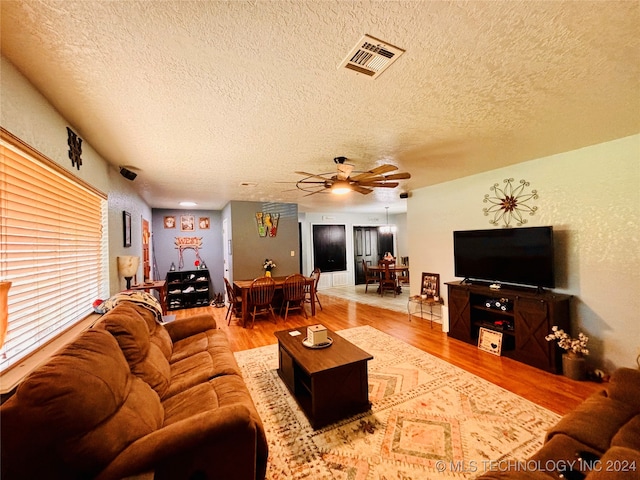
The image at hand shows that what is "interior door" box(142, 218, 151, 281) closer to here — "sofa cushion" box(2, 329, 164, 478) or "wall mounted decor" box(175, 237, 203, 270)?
"wall mounted decor" box(175, 237, 203, 270)

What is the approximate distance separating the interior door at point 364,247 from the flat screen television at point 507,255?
495 cm

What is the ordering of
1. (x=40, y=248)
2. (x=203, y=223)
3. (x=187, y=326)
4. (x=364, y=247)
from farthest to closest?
(x=364, y=247) < (x=203, y=223) < (x=187, y=326) < (x=40, y=248)

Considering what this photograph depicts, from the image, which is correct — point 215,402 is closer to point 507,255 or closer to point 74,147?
point 74,147

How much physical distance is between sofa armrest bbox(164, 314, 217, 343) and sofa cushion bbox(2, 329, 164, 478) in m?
1.55

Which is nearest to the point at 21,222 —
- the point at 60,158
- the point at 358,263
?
the point at 60,158

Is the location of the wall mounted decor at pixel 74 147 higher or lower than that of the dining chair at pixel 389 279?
higher

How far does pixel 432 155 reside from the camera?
3051 mm

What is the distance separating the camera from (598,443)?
1253 mm

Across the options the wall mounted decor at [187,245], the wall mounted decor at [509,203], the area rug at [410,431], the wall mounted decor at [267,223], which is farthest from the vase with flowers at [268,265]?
the wall mounted decor at [509,203]

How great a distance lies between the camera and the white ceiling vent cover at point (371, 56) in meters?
1.31

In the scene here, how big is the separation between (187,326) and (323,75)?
2.79 metres

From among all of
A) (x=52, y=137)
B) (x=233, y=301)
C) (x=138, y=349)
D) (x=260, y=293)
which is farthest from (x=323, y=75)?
(x=233, y=301)

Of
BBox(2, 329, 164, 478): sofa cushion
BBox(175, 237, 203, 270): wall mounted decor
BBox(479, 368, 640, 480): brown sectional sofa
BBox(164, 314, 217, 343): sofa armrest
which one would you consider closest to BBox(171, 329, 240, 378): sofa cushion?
BBox(164, 314, 217, 343): sofa armrest

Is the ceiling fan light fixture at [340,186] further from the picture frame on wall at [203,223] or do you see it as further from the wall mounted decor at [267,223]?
the picture frame on wall at [203,223]
